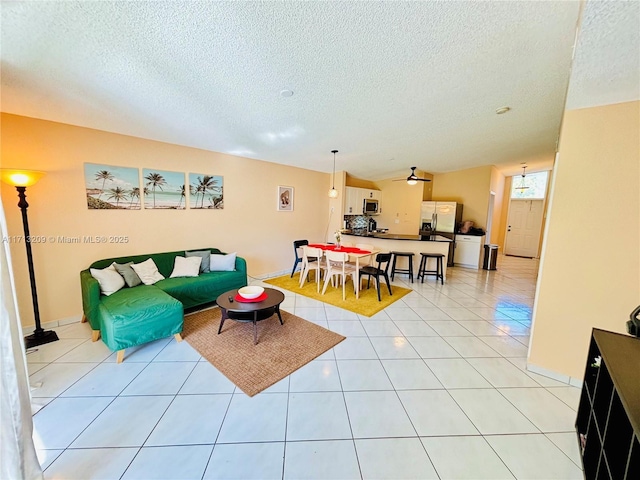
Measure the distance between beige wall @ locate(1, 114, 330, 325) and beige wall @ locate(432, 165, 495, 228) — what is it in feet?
17.0

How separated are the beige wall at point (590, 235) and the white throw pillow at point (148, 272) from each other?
435cm

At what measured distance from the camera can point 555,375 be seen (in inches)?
89.4

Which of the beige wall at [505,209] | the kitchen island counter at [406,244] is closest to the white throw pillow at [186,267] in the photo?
the kitchen island counter at [406,244]

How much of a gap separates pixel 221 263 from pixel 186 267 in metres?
0.50

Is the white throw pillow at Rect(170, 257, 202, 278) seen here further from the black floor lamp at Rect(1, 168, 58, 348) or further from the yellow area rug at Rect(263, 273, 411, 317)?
the yellow area rug at Rect(263, 273, 411, 317)

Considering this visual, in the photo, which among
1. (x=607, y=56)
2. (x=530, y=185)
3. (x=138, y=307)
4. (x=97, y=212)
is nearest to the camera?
(x=607, y=56)

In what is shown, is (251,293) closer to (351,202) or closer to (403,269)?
(403,269)

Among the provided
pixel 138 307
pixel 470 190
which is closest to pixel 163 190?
pixel 138 307

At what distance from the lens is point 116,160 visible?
3307 millimetres

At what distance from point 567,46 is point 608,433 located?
265 centimetres

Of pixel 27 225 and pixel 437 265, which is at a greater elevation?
pixel 27 225

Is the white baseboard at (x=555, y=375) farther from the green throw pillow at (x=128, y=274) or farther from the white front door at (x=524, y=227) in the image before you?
the white front door at (x=524, y=227)

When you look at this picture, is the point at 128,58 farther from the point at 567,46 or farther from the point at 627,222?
the point at 627,222

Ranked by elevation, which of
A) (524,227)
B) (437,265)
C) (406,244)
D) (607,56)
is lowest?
(437,265)
